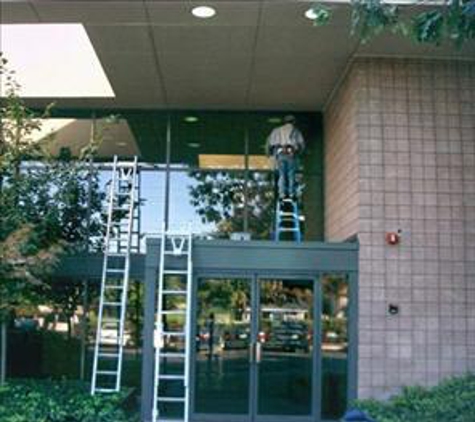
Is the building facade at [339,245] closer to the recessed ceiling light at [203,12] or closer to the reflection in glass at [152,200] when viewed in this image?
the recessed ceiling light at [203,12]

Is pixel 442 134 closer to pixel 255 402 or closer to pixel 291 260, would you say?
pixel 291 260

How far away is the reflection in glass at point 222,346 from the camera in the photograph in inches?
434

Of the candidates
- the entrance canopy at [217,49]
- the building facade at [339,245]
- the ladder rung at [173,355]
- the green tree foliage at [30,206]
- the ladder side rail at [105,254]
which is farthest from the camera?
the ladder side rail at [105,254]

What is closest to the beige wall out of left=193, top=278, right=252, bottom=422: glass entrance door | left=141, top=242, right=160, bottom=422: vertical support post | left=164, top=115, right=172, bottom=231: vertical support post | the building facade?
the building facade

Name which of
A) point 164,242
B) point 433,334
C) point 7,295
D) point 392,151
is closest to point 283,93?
point 392,151

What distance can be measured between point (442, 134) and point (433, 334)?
9.47 ft

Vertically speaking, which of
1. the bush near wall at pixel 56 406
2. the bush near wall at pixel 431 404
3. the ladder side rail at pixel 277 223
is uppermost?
the ladder side rail at pixel 277 223

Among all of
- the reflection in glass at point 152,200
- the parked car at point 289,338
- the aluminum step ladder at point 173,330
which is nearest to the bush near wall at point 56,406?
the aluminum step ladder at point 173,330

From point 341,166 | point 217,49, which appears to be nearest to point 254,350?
point 341,166

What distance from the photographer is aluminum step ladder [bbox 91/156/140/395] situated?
12.1 meters

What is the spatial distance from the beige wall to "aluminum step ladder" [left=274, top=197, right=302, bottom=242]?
207 centimetres

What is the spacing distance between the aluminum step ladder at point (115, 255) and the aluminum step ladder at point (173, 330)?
86 cm

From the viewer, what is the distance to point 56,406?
973 centimetres

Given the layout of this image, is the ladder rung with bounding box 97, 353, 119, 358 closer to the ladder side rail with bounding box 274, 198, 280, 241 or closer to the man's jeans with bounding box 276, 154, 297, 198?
the ladder side rail with bounding box 274, 198, 280, 241
